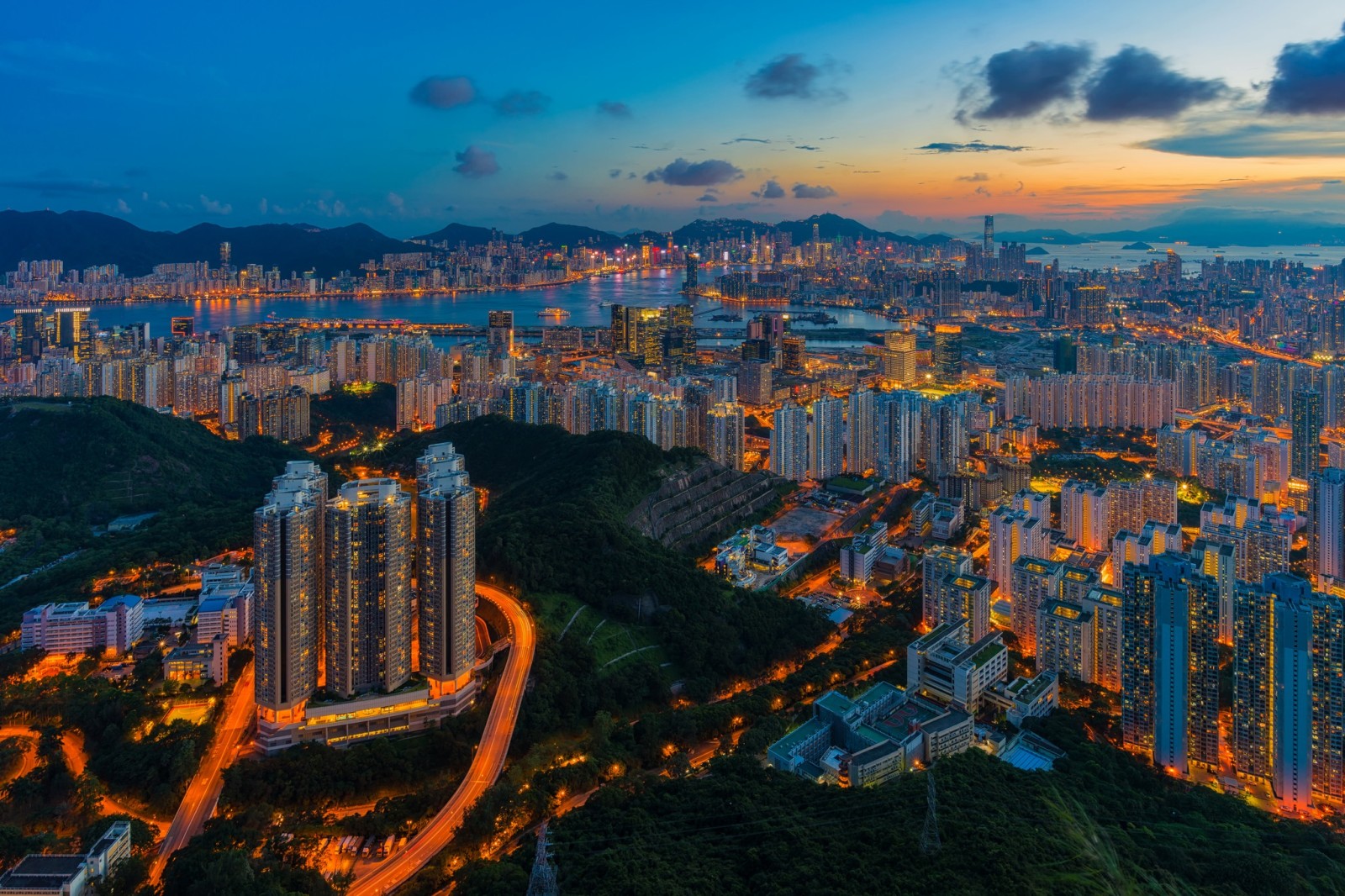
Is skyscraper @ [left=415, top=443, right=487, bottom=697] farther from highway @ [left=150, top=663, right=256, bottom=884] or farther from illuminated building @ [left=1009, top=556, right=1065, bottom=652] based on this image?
illuminated building @ [left=1009, top=556, right=1065, bottom=652]

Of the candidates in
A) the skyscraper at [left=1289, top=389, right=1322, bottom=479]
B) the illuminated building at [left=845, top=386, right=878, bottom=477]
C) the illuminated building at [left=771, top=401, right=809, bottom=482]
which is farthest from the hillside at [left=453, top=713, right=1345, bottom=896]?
the skyscraper at [left=1289, top=389, right=1322, bottom=479]

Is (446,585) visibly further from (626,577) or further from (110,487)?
(110,487)

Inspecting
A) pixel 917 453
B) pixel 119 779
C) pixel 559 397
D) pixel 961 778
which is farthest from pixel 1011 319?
pixel 119 779

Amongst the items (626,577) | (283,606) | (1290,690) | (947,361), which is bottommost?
(1290,690)

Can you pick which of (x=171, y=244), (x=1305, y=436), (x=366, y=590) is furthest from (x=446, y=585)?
(x=171, y=244)

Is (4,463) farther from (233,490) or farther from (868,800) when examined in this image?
(868,800)
